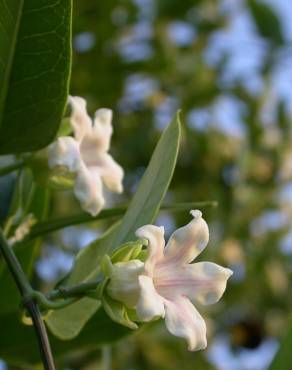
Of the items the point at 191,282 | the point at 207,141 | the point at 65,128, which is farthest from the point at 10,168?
the point at 207,141

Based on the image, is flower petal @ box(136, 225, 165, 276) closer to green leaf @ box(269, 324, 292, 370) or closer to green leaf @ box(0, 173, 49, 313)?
green leaf @ box(269, 324, 292, 370)

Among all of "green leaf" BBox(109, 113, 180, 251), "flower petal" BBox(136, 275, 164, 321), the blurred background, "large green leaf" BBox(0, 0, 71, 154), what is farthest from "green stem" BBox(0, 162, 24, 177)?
the blurred background

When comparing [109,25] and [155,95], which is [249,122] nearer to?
[155,95]

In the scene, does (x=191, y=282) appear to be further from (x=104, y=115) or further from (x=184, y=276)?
(x=104, y=115)

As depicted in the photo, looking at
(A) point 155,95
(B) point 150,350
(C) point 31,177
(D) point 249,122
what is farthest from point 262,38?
(C) point 31,177

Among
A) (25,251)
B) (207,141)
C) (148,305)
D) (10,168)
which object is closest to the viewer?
(148,305)

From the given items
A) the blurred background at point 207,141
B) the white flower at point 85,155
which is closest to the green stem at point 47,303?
the white flower at point 85,155

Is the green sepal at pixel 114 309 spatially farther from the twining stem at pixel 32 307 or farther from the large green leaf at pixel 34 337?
the large green leaf at pixel 34 337
